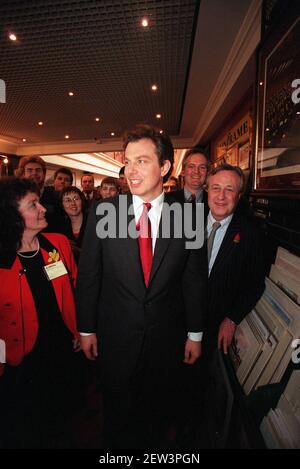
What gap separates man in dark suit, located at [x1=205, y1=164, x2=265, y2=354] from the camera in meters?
1.47

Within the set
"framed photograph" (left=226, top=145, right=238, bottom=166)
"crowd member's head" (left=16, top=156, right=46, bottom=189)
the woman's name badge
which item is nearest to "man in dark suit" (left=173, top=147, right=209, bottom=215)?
the woman's name badge

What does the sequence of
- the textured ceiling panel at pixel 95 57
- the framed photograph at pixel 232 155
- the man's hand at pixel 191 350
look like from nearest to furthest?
the man's hand at pixel 191 350, the textured ceiling panel at pixel 95 57, the framed photograph at pixel 232 155

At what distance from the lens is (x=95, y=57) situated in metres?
3.54

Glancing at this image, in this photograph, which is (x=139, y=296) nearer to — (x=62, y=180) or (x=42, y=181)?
(x=42, y=181)

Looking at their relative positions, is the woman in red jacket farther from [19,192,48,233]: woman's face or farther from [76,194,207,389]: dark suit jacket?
[76,194,207,389]: dark suit jacket

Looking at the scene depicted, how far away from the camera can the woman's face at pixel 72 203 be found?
8.28 feet

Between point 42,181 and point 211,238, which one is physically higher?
point 42,181

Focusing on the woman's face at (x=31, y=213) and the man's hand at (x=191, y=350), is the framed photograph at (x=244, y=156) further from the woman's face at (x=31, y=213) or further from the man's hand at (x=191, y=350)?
the woman's face at (x=31, y=213)

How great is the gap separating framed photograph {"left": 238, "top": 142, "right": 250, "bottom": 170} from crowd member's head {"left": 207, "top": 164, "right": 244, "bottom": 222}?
2.17 m

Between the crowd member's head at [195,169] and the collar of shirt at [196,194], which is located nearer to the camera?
the crowd member's head at [195,169]

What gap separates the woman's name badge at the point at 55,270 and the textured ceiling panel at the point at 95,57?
107 inches

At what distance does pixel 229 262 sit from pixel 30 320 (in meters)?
1.21

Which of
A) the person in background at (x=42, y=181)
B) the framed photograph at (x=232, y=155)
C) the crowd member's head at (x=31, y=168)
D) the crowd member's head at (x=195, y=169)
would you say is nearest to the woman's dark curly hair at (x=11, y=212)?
the person in background at (x=42, y=181)

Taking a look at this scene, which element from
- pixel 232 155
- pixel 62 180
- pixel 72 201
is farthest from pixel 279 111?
pixel 232 155
